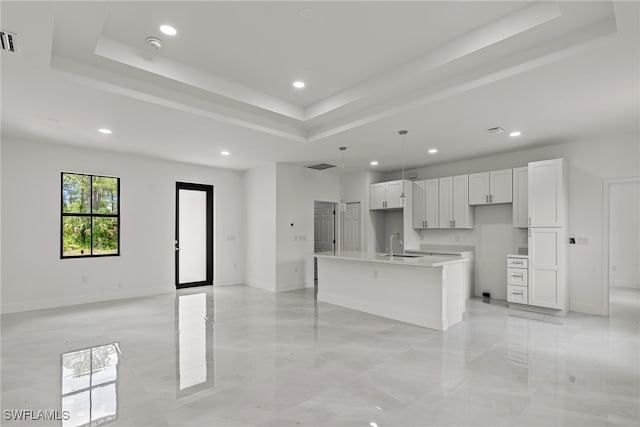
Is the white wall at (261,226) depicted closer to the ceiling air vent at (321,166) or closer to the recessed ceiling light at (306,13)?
the ceiling air vent at (321,166)

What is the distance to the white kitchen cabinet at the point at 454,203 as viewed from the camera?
6471 millimetres

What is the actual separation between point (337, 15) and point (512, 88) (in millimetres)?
1989

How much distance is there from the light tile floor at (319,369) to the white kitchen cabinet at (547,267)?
1.19 feet

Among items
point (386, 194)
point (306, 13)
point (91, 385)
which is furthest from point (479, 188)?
point (91, 385)

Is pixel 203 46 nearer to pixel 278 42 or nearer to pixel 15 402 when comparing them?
pixel 278 42

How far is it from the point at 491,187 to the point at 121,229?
280 inches

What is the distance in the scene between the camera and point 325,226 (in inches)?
348

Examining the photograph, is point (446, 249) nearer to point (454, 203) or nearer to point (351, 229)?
point (454, 203)

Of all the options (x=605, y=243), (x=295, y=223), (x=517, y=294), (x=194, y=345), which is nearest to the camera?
(x=194, y=345)

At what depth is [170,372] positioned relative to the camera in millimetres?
3064

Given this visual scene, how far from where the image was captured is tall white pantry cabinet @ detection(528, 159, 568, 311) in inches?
201

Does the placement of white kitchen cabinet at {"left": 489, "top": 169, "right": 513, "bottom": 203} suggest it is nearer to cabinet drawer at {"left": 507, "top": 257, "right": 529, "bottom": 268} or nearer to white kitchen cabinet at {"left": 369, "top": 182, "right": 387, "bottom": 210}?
cabinet drawer at {"left": 507, "top": 257, "right": 529, "bottom": 268}

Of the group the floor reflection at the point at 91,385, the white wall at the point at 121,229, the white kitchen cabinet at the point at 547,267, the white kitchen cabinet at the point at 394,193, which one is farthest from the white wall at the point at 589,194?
the white wall at the point at 121,229

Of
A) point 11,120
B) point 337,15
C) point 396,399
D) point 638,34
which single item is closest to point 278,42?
point 337,15
